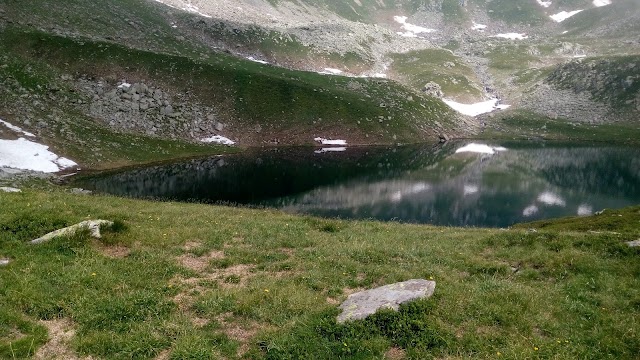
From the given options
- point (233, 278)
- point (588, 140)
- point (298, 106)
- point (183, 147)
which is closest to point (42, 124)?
point (183, 147)

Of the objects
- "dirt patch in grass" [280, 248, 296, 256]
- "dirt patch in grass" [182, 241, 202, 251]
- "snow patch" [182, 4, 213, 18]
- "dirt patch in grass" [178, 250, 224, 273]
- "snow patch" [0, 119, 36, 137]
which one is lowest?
"dirt patch in grass" [280, 248, 296, 256]

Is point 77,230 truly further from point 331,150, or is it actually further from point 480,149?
point 480,149

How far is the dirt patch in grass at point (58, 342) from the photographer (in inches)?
430

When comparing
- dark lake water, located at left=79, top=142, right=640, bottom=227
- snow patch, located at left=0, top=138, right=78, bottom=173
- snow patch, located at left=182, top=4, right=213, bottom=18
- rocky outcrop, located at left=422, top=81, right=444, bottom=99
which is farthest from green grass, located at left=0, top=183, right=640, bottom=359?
snow patch, located at left=182, top=4, right=213, bottom=18

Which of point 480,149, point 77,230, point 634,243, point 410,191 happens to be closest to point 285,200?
point 410,191

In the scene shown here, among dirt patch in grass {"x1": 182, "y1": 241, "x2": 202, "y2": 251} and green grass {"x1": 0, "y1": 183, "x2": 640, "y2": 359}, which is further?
dirt patch in grass {"x1": 182, "y1": 241, "x2": 202, "y2": 251}

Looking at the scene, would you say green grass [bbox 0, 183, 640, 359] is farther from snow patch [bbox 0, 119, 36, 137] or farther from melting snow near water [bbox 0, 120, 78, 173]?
snow patch [bbox 0, 119, 36, 137]

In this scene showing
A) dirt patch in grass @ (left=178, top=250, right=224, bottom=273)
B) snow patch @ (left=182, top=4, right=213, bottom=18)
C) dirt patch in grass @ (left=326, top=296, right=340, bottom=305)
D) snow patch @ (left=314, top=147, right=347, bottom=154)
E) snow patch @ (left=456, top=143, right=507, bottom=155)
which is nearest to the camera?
dirt patch in grass @ (left=326, top=296, right=340, bottom=305)

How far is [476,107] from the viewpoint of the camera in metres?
185

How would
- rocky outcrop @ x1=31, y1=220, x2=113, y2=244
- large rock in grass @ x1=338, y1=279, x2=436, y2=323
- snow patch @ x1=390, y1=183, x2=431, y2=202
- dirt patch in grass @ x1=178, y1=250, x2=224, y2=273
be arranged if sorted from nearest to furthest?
large rock in grass @ x1=338, y1=279, x2=436, y2=323 < rocky outcrop @ x1=31, y1=220, x2=113, y2=244 < dirt patch in grass @ x1=178, y1=250, x2=224, y2=273 < snow patch @ x1=390, y1=183, x2=431, y2=202

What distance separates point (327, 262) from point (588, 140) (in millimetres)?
168707

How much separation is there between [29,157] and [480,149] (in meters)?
114

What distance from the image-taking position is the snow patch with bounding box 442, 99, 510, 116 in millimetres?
178375

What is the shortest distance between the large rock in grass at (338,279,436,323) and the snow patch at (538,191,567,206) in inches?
2557
